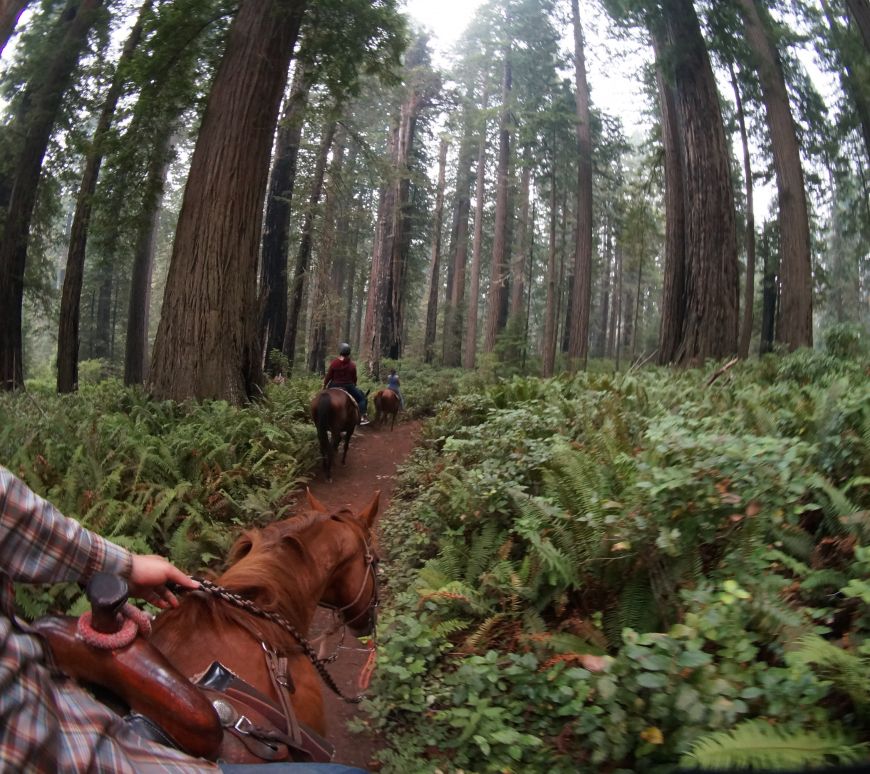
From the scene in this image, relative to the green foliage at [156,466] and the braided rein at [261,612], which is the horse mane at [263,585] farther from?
the green foliage at [156,466]

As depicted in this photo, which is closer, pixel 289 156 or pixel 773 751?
pixel 773 751

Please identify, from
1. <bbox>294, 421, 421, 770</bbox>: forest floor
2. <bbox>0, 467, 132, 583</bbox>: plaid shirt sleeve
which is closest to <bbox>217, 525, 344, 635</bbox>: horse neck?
<bbox>0, 467, 132, 583</bbox>: plaid shirt sleeve

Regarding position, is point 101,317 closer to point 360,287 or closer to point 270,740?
point 360,287

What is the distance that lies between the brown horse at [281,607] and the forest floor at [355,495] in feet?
2.86

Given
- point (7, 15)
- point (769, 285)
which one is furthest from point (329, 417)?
point (769, 285)

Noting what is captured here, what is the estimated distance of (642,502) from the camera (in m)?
3.57

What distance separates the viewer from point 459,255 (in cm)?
3150

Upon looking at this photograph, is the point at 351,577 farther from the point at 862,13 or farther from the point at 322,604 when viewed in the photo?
the point at 862,13

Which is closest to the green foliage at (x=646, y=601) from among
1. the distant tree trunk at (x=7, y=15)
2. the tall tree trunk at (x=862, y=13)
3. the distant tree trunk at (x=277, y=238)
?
the tall tree trunk at (x=862, y=13)

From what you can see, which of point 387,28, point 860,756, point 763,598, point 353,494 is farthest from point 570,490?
point 387,28

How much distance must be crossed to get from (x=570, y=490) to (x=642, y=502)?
922 mm

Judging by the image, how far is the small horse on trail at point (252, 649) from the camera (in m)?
1.58

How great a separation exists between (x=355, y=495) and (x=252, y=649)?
680 centimetres

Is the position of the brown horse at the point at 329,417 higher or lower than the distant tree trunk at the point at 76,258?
lower
